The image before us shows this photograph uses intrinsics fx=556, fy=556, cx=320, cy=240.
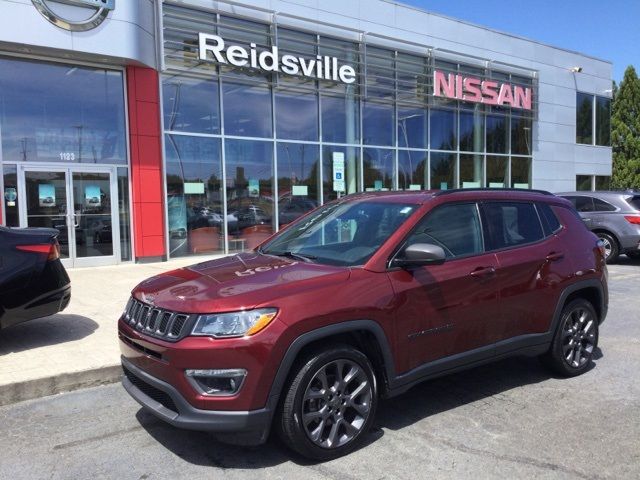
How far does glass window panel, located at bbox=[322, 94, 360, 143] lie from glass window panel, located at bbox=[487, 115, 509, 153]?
6.15 meters

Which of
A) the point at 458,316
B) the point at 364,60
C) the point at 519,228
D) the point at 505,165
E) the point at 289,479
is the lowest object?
the point at 289,479

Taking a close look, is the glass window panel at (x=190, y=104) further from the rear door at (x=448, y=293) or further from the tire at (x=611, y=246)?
the rear door at (x=448, y=293)

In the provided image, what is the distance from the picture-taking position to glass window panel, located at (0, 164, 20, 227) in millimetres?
11289

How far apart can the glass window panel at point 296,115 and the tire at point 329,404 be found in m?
12.0

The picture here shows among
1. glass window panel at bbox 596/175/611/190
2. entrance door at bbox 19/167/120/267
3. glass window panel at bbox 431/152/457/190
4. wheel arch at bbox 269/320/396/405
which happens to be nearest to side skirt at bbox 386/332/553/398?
wheel arch at bbox 269/320/396/405

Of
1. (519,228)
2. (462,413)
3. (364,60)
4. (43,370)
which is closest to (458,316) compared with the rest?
Result: (462,413)

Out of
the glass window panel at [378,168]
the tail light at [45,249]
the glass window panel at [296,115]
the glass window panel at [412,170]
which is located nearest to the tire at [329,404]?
the tail light at [45,249]

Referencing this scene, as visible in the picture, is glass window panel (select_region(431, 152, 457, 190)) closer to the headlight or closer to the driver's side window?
the driver's side window

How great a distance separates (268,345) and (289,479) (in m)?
0.82

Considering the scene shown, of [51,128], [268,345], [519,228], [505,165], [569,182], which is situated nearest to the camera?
[268,345]

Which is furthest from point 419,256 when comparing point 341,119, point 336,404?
point 341,119

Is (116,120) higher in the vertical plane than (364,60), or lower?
lower

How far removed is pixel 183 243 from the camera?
44.8 ft

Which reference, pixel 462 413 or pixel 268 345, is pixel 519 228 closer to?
pixel 462 413
